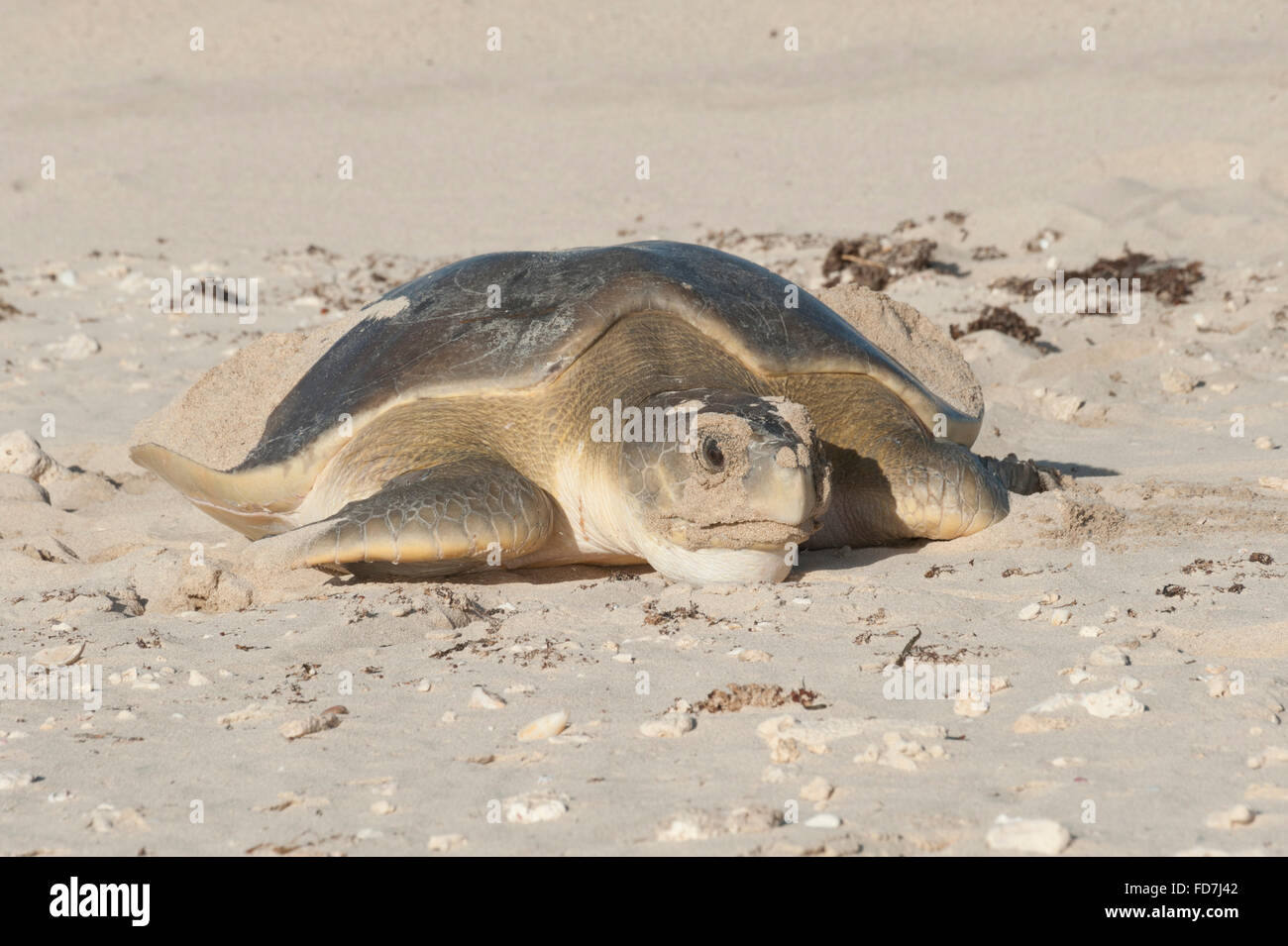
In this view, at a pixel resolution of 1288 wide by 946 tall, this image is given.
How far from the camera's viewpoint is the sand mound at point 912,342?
6.03 metres

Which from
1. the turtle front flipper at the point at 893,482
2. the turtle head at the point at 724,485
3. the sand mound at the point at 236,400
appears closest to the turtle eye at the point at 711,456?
the turtle head at the point at 724,485

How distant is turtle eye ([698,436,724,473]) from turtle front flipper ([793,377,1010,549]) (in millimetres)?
972

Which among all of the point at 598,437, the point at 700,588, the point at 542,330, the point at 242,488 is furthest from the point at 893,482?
the point at 242,488

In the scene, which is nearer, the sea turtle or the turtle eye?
the turtle eye

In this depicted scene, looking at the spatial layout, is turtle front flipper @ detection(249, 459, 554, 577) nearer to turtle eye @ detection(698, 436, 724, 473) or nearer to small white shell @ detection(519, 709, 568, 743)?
turtle eye @ detection(698, 436, 724, 473)

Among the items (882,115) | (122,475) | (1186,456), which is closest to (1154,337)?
(1186,456)

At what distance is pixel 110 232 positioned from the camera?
14633 mm

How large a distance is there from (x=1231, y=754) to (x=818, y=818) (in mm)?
842

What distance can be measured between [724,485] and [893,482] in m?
1.02

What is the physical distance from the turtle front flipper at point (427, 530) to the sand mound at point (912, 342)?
2.46 meters

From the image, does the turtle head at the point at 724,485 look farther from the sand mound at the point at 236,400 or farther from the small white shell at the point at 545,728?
the sand mound at the point at 236,400

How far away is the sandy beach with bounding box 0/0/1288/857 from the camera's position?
231cm

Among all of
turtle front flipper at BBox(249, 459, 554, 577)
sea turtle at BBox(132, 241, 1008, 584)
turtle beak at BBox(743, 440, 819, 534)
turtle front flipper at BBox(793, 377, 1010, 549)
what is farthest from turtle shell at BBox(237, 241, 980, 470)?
turtle beak at BBox(743, 440, 819, 534)

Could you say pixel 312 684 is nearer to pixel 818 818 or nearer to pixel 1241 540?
pixel 818 818
